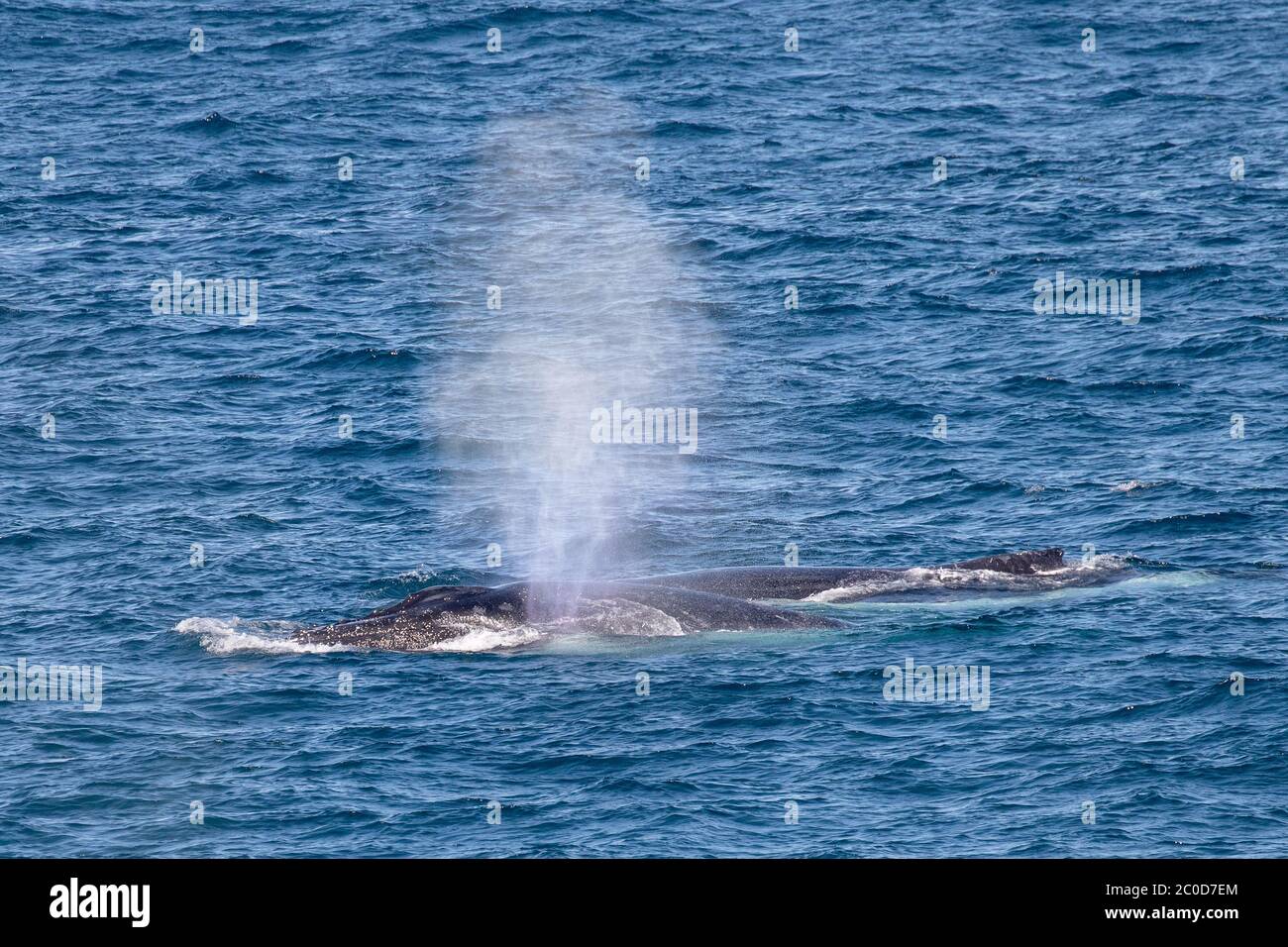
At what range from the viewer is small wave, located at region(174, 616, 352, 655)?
142 ft

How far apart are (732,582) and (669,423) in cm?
1773

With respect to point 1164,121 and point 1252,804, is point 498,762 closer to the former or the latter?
point 1252,804

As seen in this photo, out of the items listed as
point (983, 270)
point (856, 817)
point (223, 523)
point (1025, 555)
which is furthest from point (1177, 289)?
point (856, 817)
